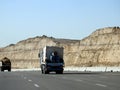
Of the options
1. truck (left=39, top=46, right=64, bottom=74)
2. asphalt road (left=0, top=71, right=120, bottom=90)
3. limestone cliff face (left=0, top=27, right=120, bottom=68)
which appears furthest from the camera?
limestone cliff face (left=0, top=27, right=120, bottom=68)

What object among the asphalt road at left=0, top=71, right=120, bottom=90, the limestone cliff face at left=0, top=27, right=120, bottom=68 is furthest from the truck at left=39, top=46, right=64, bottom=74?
the limestone cliff face at left=0, top=27, right=120, bottom=68

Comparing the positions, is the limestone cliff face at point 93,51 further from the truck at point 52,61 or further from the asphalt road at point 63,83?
the asphalt road at point 63,83

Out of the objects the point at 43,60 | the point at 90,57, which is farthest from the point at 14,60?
the point at 43,60

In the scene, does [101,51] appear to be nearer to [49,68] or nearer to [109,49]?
[109,49]

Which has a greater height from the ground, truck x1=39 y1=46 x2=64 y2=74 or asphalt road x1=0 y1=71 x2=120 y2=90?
truck x1=39 y1=46 x2=64 y2=74

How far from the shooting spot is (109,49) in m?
98.4

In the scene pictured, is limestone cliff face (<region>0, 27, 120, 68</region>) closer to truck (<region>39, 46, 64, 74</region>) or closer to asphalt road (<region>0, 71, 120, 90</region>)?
truck (<region>39, 46, 64, 74</region>)

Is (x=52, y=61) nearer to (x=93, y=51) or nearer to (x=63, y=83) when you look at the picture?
(x=63, y=83)

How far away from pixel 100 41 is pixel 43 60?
51.1 metres

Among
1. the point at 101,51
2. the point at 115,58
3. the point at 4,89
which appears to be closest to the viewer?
the point at 4,89

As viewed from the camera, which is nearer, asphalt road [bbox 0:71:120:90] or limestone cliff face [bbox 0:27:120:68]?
asphalt road [bbox 0:71:120:90]

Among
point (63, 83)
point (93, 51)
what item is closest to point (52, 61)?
point (63, 83)

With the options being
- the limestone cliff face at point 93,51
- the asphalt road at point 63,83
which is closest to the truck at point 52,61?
the asphalt road at point 63,83

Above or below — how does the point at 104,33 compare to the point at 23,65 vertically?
above
